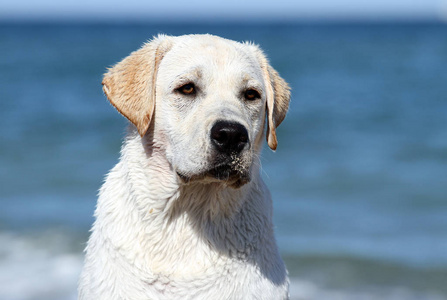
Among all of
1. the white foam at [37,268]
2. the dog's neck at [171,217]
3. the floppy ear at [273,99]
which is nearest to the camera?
the dog's neck at [171,217]

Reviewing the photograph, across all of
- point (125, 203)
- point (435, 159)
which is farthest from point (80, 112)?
point (125, 203)

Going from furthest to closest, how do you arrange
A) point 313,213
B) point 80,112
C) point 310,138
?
point 80,112, point 310,138, point 313,213

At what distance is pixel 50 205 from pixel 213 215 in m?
6.65

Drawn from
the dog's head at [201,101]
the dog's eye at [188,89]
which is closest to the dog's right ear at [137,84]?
the dog's head at [201,101]

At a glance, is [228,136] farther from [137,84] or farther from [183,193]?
[137,84]

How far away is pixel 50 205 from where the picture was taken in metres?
10.5

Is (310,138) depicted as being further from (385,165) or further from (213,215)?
(213,215)

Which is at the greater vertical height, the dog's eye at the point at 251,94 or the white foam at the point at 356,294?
the dog's eye at the point at 251,94


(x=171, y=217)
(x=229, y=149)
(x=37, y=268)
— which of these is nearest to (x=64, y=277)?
(x=37, y=268)

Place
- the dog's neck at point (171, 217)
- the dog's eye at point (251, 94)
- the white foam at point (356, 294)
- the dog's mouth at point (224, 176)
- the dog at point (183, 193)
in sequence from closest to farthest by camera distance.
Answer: the dog's mouth at point (224, 176) → the dog at point (183, 193) → the dog's neck at point (171, 217) → the dog's eye at point (251, 94) → the white foam at point (356, 294)

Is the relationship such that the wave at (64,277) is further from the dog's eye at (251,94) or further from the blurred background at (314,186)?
the dog's eye at (251,94)

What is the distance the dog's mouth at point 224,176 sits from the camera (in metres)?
4.00

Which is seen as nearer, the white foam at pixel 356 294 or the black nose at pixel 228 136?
the black nose at pixel 228 136

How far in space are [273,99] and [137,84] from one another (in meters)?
0.91
